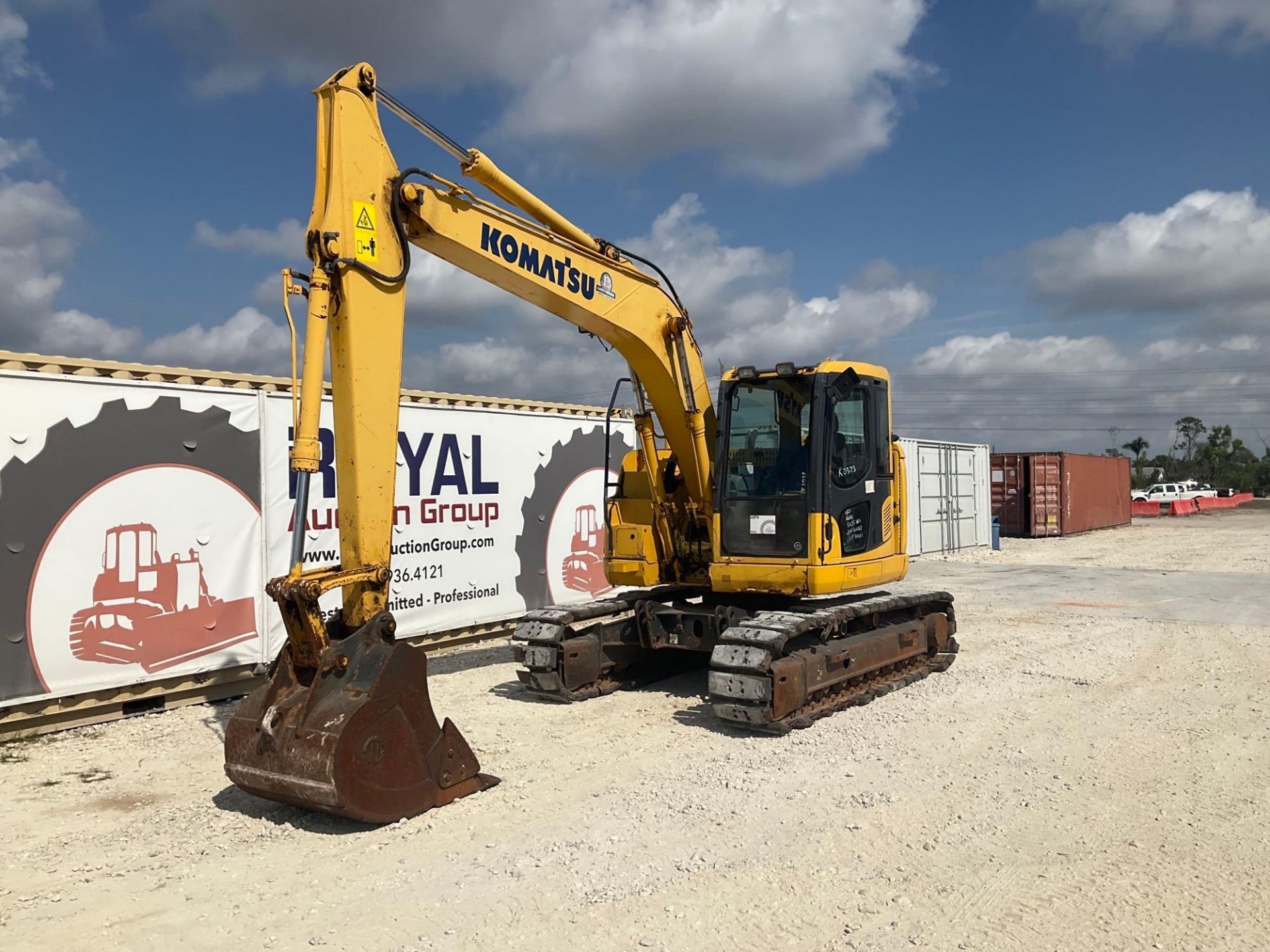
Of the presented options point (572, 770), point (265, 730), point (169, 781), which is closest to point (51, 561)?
point (169, 781)

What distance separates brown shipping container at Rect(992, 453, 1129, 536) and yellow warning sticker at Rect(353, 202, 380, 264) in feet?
90.4

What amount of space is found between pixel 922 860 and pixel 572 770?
243 centimetres

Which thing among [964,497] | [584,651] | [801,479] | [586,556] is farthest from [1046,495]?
[584,651]

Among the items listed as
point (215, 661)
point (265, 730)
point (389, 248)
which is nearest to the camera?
point (265, 730)

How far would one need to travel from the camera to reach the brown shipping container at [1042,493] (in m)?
30.2

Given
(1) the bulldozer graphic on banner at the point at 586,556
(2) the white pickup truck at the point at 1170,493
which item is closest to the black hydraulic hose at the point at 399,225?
(1) the bulldozer graphic on banner at the point at 586,556

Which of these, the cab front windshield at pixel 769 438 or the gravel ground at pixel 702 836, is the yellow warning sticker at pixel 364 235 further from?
the cab front windshield at pixel 769 438

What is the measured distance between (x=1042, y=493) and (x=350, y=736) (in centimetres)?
2915

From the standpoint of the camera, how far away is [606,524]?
8820mm

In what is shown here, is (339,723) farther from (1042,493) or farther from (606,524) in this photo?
(1042,493)

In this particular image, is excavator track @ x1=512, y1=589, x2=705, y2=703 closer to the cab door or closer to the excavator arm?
the cab door

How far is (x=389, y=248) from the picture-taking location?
19.5 ft

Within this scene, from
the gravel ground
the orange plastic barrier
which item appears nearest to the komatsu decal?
the gravel ground

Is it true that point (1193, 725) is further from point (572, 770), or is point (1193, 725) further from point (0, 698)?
point (0, 698)
